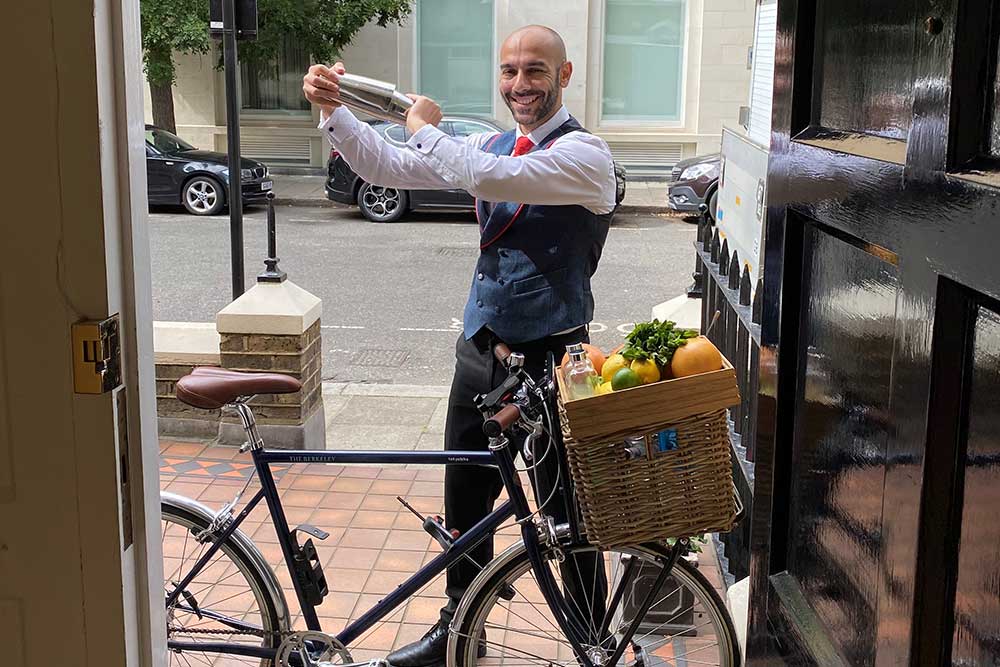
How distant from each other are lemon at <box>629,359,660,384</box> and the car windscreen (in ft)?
48.5

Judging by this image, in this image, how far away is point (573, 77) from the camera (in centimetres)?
2122

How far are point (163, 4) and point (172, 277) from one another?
340 inches

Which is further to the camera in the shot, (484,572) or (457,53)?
(457,53)

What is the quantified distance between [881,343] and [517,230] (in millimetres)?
2360

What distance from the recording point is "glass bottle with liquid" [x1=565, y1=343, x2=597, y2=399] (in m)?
2.56

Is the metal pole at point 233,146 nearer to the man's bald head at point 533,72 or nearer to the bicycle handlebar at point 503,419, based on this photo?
the man's bald head at point 533,72

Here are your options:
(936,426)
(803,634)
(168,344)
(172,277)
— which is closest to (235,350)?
(168,344)

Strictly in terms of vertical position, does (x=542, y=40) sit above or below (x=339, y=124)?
above

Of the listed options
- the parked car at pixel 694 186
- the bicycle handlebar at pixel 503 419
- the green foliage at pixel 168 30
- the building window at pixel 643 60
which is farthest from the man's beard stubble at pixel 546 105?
the building window at pixel 643 60

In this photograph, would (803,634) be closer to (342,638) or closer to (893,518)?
(893,518)

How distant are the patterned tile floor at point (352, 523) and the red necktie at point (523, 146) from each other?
1.72m

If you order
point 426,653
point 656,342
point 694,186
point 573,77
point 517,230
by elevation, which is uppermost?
point 573,77

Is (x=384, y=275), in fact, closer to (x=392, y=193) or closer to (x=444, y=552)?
(x=392, y=193)

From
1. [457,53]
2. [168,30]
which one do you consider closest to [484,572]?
[168,30]
